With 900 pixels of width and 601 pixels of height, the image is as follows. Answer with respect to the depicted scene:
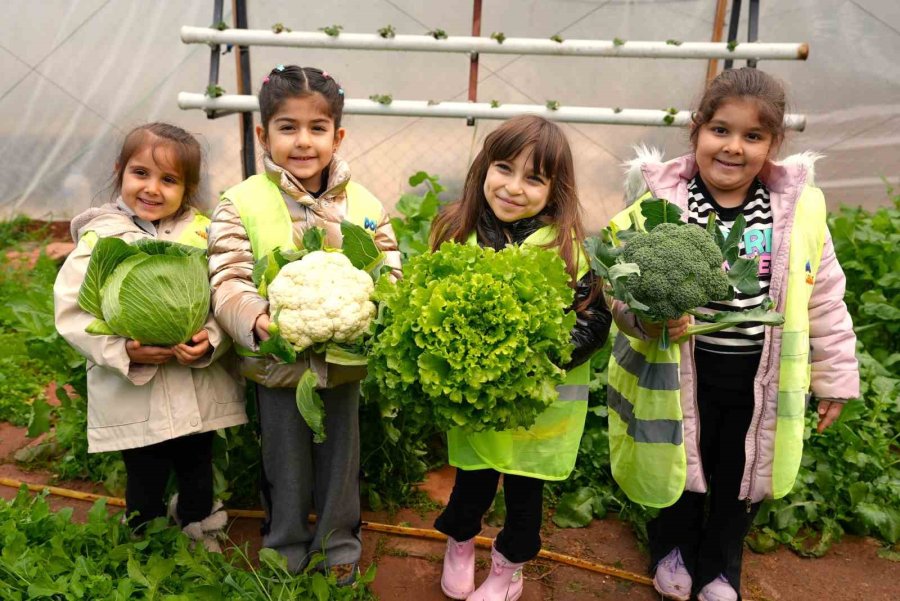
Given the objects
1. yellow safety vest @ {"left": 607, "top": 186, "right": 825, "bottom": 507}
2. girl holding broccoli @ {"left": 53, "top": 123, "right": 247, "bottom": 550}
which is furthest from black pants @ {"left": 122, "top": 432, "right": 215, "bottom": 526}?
yellow safety vest @ {"left": 607, "top": 186, "right": 825, "bottom": 507}

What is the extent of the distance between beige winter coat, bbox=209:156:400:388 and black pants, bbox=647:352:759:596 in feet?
4.23

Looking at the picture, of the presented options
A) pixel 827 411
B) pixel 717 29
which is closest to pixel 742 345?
pixel 827 411

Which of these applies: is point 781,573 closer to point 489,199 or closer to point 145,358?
point 489,199

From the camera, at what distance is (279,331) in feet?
7.44

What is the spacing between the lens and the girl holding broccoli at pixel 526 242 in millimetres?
2547

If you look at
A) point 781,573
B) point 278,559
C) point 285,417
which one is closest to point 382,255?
point 285,417

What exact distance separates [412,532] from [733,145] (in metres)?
2.15

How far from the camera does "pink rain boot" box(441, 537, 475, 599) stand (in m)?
2.99

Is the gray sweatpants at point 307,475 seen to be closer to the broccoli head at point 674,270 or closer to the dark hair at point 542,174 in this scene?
the dark hair at point 542,174

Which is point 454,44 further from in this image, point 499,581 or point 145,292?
point 499,581

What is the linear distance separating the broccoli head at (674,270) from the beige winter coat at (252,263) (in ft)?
2.95

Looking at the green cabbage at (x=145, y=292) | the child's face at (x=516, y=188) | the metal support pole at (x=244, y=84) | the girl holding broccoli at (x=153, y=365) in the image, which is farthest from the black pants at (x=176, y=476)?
the metal support pole at (x=244, y=84)

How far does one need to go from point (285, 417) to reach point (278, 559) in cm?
55

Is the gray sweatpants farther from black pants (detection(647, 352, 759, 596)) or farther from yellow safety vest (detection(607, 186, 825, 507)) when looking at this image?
black pants (detection(647, 352, 759, 596))
